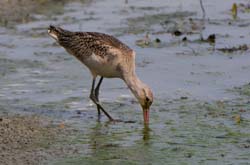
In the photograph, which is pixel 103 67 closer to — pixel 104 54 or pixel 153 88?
pixel 104 54

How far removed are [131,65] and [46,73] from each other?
199cm

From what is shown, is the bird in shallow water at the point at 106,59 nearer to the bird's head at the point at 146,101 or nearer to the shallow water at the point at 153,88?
the bird's head at the point at 146,101

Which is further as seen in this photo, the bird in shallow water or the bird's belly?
the bird's belly

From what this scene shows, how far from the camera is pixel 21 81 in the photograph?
11.3 m

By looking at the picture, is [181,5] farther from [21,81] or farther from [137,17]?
[21,81]

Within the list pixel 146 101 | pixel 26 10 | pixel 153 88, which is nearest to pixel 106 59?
pixel 146 101

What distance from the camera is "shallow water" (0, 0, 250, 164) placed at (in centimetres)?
852

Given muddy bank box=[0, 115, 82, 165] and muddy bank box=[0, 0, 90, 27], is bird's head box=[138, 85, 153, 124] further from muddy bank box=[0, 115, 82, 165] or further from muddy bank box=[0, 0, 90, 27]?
muddy bank box=[0, 0, 90, 27]

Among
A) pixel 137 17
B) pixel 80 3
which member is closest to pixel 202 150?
pixel 137 17

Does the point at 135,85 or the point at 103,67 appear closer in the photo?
the point at 135,85

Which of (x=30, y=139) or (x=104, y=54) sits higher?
(x=104, y=54)

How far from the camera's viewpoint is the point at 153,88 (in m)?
11.0

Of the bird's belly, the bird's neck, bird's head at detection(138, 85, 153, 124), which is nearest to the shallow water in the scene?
bird's head at detection(138, 85, 153, 124)

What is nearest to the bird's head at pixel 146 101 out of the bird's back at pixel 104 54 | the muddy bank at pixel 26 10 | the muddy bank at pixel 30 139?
the bird's back at pixel 104 54
